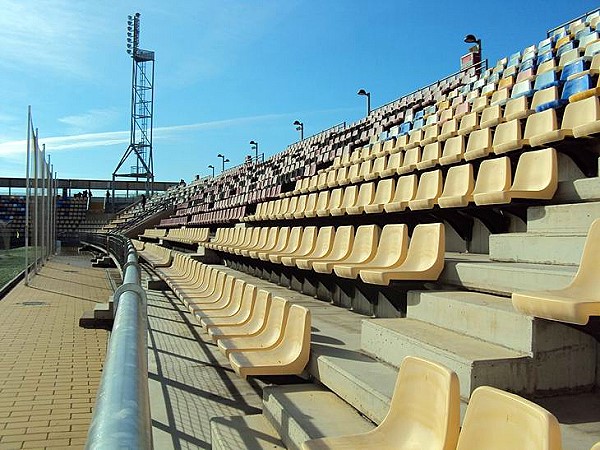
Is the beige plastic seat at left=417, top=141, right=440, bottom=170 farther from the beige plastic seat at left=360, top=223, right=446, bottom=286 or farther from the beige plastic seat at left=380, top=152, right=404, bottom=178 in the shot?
the beige plastic seat at left=360, top=223, right=446, bottom=286

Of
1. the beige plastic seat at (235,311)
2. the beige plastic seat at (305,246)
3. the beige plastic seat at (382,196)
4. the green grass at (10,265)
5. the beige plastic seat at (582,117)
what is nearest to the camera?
the beige plastic seat at (582,117)

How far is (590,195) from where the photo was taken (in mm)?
3188

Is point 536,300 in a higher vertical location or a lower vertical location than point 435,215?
lower

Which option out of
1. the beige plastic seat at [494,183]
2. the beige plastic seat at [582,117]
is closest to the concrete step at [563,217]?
the beige plastic seat at [494,183]

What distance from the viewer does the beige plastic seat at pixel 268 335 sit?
340 centimetres

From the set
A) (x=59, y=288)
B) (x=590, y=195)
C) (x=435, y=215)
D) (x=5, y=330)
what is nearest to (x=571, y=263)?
(x=590, y=195)

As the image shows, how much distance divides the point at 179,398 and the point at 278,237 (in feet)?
11.8

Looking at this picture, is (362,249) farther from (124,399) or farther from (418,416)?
(124,399)

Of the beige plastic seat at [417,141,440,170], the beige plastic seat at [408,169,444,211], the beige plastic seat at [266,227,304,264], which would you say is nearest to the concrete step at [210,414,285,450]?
the beige plastic seat at [408,169,444,211]

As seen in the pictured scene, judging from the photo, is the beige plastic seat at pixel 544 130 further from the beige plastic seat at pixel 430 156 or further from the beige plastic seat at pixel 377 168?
the beige plastic seat at pixel 377 168

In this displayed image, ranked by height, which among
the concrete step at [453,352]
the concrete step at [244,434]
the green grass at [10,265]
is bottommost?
the green grass at [10,265]

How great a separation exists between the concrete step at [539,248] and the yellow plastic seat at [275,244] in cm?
308

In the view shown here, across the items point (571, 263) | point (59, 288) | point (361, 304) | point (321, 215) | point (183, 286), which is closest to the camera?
point (571, 263)

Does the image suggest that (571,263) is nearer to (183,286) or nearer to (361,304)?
(361,304)
